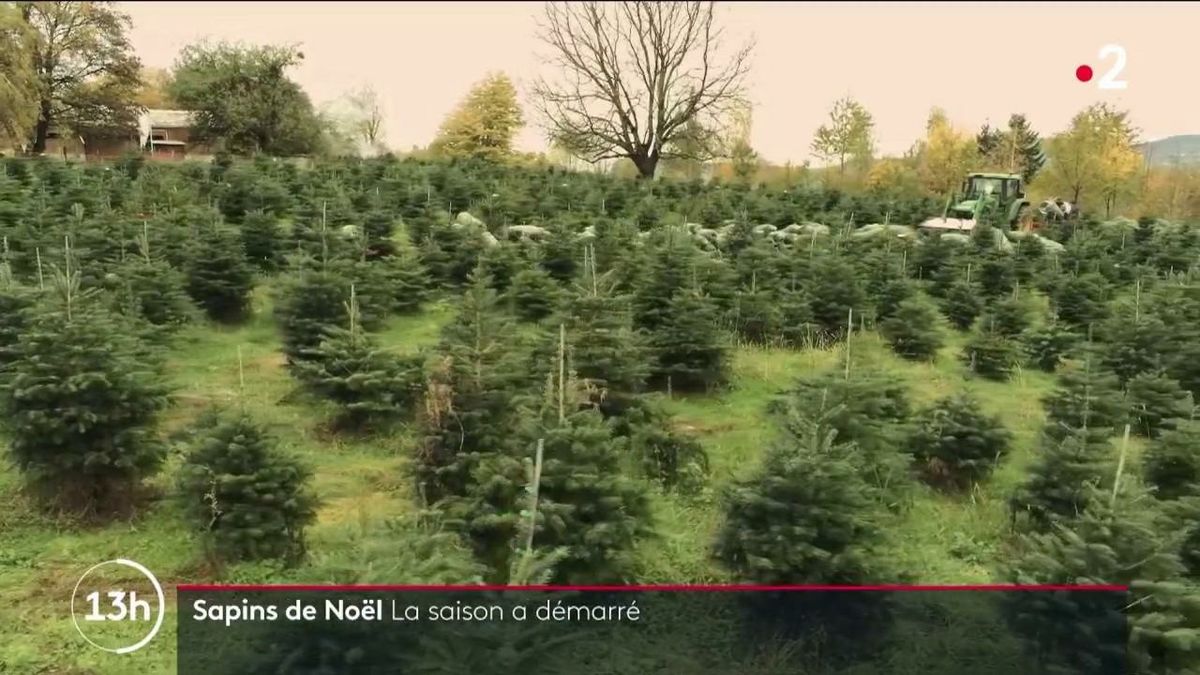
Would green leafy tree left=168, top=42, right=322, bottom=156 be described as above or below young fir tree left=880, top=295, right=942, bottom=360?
above

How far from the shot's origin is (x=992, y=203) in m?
24.5

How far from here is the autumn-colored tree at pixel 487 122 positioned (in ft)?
155

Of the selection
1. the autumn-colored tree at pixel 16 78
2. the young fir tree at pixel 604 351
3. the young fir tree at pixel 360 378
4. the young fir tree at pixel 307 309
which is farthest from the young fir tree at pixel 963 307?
the autumn-colored tree at pixel 16 78

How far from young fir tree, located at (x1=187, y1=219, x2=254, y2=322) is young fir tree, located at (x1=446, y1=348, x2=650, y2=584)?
275 inches

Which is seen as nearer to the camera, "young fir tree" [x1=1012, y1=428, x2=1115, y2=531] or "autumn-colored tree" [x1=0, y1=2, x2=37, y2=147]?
"young fir tree" [x1=1012, y1=428, x2=1115, y2=531]

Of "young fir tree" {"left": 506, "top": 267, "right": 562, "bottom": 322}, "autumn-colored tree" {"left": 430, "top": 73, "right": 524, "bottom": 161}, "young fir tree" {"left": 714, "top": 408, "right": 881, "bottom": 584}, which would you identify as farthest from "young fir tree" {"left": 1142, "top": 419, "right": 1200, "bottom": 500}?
"autumn-colored tree" {"left": 430, "top": 73, "right": 524, "bottom": 161}

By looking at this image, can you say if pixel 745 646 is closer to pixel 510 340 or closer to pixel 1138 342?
pixel 510 340

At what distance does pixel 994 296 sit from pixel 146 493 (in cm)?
1326

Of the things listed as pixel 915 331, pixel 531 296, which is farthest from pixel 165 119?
pixel 915 331

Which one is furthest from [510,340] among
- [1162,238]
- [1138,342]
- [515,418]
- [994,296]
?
[1162,238]

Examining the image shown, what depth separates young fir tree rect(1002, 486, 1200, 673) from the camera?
3.84m

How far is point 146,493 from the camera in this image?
643 centimetres

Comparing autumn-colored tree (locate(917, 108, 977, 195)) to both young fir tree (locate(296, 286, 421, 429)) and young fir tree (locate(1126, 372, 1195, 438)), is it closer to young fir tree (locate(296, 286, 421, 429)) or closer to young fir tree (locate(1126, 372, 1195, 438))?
young fir tree (locate(1126, 372, 1195, 438))

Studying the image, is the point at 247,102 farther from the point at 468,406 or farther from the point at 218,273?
the point at 468,406
